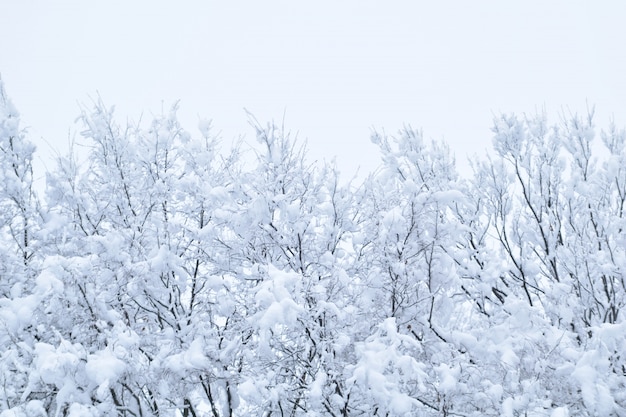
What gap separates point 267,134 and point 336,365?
91.5 inches

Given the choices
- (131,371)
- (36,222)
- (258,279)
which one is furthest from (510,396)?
(36,222)

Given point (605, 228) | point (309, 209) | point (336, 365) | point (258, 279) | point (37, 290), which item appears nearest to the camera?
point (37, 290)

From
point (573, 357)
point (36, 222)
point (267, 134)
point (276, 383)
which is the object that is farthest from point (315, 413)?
point (36, 222)

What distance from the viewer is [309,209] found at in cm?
501

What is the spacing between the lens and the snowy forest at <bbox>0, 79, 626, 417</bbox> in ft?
11.1

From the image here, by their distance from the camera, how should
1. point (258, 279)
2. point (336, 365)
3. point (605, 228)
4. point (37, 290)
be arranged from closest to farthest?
1. point (37, 290)
2. point (336, 365)
3. point (258, 279)
4. point (605, 228)

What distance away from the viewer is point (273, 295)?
333 centimetres

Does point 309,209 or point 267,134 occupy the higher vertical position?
point 267,134

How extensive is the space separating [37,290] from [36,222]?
104 inches

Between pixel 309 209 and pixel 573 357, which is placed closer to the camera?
pixel 573 357

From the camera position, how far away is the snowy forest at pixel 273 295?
11.1ft

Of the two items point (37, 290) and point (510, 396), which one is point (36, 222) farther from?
point (510, 396)

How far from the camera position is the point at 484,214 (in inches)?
290

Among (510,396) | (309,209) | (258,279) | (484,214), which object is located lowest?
(510,396)
